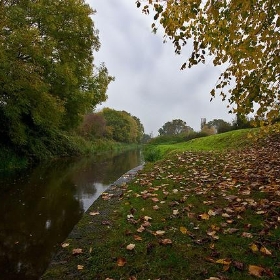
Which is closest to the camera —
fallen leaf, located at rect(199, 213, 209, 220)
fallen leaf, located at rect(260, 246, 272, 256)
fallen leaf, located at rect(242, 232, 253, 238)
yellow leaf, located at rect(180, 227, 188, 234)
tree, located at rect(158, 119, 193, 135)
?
fallen leaf, located at rect(260, 246, 272, 256)

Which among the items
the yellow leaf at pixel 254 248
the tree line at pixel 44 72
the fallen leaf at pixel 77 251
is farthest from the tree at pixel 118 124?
the yellow leaf at pixel 254 248

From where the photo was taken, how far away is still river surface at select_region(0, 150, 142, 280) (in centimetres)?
427

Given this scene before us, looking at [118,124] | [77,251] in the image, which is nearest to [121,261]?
[77,251]

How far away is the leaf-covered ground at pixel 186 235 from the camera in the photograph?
10.3 feet

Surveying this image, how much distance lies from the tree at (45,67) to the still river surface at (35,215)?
338cm

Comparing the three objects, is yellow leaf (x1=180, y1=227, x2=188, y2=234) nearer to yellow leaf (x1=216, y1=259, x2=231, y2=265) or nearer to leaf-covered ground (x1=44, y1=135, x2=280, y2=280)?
leaf-covered ground (x1=44, y1=135, x2=280, y2=280)

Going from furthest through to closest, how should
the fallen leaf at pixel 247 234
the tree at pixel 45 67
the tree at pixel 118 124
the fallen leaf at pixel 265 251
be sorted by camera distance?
the tree at pixel 118 124, the tree at pixel 45 67, the fallen leaf at pixel 247 234, the fallen leaf at pixel 265 251

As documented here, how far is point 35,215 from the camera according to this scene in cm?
648

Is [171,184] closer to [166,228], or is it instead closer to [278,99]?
[166,228]

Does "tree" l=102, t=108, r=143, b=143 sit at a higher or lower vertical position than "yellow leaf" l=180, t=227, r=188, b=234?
higher

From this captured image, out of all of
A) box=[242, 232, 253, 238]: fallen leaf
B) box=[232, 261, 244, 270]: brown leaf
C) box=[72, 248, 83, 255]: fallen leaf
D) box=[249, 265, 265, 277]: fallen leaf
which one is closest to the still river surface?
box=[72, 248, 83, 255]: fallen leaf

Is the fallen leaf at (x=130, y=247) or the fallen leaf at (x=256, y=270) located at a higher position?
the fallen leaf at (x=130, y=247)

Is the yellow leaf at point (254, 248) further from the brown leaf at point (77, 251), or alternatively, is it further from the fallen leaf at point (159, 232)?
→ the brown leaf at point (77, 251)

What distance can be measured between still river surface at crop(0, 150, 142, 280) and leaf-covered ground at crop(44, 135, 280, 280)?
78 cm
